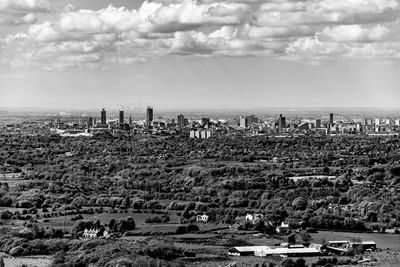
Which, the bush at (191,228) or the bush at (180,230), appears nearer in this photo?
the bush at (180,230)

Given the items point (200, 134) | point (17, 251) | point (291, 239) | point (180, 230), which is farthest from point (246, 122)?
point (17, 251)

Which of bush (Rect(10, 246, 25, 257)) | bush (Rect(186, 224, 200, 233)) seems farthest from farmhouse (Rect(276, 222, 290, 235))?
bush (Rect(10, 246, 25, 257))

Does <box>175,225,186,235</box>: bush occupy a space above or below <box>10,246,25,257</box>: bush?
below

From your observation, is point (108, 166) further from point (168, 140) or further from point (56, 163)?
point (168, 140)

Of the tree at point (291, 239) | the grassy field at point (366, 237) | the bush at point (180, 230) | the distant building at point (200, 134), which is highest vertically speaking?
the distant building at point (200, 134)

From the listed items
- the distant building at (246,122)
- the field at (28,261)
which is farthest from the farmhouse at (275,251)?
the distant building at (246,122)

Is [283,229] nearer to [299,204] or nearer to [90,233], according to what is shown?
[299,204]

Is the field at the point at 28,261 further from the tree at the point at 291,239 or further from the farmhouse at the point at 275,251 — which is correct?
Answer: the tree at the point at 291,239

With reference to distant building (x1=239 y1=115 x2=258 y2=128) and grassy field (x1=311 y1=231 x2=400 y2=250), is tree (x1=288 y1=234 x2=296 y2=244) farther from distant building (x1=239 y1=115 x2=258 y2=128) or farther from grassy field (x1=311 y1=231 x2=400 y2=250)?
distant building (x1=239 y1=115 x2=258 y2=128)
